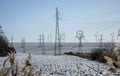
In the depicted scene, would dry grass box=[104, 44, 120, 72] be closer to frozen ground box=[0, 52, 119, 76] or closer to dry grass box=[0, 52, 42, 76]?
dry grass box=[0, 52, 42, 76]

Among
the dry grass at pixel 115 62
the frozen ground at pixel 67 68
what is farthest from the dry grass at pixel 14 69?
the frozen ground at pixel 67 68

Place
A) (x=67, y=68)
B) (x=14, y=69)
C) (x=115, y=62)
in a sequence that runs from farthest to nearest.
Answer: (x=67, y=68), (x=115, y=62), (x=14, y=69)

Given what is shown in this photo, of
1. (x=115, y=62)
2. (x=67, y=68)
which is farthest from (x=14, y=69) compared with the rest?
(x=67, y=68)

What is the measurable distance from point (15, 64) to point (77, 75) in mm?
11843

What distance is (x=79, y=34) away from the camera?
81.7 metres

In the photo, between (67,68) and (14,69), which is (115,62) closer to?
(14,69)

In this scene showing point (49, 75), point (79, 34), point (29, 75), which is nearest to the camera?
point (29, 75)

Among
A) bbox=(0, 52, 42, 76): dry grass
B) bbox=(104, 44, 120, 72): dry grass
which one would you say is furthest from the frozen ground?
bbox=(0, 52, 42, 76): dry grass

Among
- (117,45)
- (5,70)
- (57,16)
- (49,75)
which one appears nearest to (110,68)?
(117,45)

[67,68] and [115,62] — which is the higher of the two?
[115,62]

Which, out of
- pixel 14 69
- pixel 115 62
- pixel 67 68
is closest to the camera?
pixel 14 69

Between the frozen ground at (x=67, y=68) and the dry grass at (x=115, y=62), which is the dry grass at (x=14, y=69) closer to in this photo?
the dry grass at (x=115, y=62)

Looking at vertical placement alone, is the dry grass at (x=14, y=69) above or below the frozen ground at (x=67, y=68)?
above

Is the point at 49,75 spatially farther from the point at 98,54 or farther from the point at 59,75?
the point at 98,54
